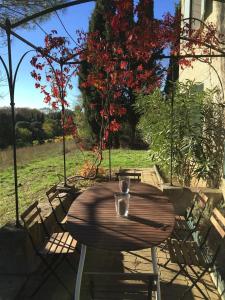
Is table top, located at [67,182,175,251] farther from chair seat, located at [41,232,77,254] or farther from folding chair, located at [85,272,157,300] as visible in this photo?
→ chair seat, located at [41,232,77,254]

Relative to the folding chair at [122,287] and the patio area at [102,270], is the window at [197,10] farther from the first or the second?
the folding chair at [122,287]

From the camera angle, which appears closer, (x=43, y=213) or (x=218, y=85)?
(x=43, y=213)

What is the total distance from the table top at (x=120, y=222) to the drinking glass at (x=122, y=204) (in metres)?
0.05

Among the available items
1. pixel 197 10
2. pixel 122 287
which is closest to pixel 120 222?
pixel 122 287

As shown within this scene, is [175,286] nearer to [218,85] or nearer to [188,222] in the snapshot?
[188,222]

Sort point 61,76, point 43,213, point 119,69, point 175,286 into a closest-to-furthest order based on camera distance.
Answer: point 175,286, point 43,213, point 61,76, point 119,69

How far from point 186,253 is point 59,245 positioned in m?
1.26

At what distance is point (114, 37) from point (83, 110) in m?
11.2

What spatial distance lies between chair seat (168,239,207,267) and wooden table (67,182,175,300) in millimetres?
410

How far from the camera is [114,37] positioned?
6730mm

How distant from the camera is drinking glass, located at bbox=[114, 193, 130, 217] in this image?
3141mm

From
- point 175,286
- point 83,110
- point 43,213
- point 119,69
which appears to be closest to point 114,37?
point 119,69

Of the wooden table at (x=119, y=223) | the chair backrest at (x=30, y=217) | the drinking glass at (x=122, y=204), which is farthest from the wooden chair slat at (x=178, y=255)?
the chair backrest at (x=30, y=217)

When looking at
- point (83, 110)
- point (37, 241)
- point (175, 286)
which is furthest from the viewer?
point (83, 110)
